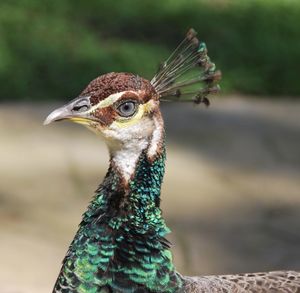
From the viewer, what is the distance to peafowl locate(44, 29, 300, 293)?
7.61 feet

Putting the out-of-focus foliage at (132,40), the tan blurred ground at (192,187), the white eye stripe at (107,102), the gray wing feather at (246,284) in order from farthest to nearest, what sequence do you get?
the out-of-focus foliage at (132,40)
the tan blurred ground at (192,187)
the gray wing feather at (246,284)
the white eye stripe at (107,102)

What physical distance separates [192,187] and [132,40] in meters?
1.83

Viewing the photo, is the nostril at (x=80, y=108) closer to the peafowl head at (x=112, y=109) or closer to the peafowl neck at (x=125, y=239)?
the peafowl head at (x=112, y=109)

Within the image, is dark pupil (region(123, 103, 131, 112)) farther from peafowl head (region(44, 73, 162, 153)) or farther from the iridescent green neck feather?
the iridescent green neck feather

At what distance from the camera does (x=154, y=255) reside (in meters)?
2.45

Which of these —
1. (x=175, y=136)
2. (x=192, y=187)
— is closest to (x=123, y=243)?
(x=192, y=187)

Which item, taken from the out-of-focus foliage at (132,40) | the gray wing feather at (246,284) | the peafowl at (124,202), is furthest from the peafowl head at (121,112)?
the out-of-focus foliage at (132,40)

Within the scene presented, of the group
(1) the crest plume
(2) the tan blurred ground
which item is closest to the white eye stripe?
(1) the crest plume

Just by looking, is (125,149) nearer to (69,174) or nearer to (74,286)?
(74,286)

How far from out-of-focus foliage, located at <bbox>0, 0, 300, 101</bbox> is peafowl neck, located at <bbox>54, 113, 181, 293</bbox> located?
2.98 m

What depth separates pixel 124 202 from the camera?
2438mm

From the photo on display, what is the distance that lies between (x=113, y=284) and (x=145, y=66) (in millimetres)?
3369

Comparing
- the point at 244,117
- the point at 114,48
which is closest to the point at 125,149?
the point at 244,117

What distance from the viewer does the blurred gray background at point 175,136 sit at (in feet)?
13.1
